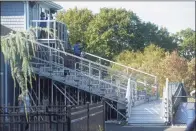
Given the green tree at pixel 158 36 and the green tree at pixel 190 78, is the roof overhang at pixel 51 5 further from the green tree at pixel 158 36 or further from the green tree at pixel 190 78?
the green tree at pixel 158 36

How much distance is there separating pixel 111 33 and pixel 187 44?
9151mm

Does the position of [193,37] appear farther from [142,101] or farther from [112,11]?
[142,101]

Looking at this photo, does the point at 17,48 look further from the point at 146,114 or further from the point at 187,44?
the point at 187,44

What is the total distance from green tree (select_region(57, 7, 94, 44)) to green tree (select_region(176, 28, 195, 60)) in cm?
1076

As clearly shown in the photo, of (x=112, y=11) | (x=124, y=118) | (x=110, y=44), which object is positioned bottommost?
(x=124, y=118)

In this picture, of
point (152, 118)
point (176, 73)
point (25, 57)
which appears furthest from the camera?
point (176, 73)

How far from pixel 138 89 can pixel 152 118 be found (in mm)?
4723

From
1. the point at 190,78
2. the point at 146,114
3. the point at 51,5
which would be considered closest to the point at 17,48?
the point at 146,114

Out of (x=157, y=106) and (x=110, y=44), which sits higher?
(x=110, y=44)

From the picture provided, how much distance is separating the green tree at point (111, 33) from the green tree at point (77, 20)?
1055mm

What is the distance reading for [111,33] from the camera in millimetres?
51031

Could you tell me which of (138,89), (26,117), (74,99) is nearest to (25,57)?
(26,117)

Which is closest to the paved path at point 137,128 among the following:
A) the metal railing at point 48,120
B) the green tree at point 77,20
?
the metal railing at point 48,120

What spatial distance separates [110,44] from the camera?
5178 cm
